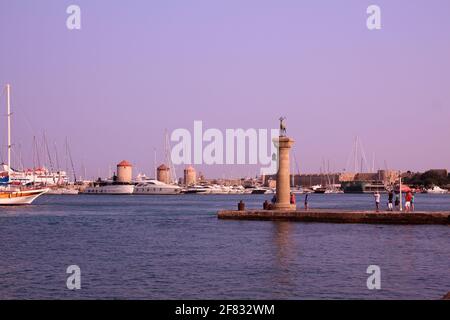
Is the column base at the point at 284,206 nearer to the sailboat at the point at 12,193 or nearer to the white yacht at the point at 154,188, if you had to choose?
the sailboat at the point at 12,193

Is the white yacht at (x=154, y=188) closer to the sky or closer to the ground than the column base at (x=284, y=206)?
closer to the ground

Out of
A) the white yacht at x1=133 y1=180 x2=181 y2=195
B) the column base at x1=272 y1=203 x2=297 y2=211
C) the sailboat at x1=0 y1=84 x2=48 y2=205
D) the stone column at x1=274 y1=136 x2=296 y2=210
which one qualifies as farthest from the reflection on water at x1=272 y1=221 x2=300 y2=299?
the white yacht at x1=133 y1=180 x2=181 y2=195

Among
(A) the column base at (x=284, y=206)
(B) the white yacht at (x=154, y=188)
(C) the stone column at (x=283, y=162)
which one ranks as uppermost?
(C) the stone column at (x=283, y=162)

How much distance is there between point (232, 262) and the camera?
27844 millimetres

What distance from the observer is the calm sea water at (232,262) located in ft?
68.9

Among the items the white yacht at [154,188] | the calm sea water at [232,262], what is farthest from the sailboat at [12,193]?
the white yacht at [154,188]

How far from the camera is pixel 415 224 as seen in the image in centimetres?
4512

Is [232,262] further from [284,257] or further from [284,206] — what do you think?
[284,206]

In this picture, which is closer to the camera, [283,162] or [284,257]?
[284,257]

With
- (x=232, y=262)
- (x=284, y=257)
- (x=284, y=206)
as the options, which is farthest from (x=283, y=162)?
(x=232, y=262)

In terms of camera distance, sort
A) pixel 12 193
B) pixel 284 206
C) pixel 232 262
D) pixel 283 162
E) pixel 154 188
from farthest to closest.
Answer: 1. pixel 154 188
2. pixel 12 193
3. pixel 284 206
4. pixel 283 162
5. pixel 232 262

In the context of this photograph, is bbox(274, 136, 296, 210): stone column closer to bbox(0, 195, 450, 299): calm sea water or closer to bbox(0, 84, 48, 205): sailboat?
bbox(0, 195, 450, 299): calm sea water
